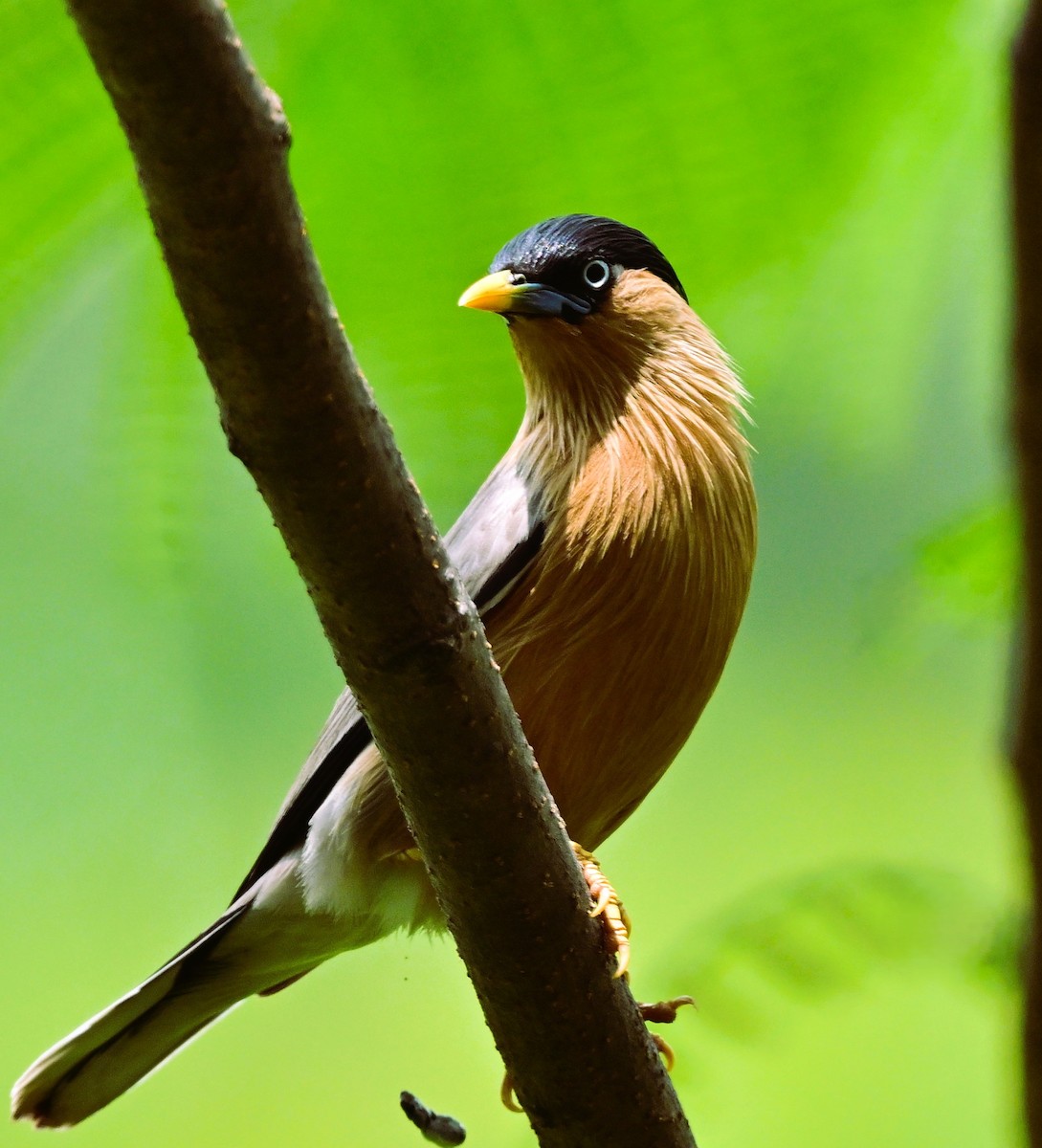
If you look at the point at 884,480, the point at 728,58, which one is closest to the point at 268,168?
the point at 728,58

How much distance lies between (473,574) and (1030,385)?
1390 mm

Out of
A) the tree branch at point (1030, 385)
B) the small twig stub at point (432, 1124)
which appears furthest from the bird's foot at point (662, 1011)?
the tree branch at point (1030, 385)

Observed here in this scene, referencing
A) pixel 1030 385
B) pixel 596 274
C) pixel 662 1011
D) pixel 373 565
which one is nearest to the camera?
pixel 1030 385

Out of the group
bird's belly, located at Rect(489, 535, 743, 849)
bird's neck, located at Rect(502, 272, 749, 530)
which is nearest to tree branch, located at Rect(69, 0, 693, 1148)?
bird's belly, located at Rect(489, 535, 743, 849)

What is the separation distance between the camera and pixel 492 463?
8.31 ft

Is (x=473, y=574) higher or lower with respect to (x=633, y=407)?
lower

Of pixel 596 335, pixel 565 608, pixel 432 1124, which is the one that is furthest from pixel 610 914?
pixel 596 335

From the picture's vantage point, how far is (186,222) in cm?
92

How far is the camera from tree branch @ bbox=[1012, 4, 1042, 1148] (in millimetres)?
590

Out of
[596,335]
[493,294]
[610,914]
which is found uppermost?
[596,335]

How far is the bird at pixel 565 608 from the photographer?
1900 mm

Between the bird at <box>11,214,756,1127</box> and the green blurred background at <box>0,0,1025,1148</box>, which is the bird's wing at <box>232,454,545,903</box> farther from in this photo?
the green blurred background at <box>0,0,1025,1148</box>

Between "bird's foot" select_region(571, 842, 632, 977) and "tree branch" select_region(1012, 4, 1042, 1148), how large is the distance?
0.86 m

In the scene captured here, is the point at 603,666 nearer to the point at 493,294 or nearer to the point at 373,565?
the point at 493,294
